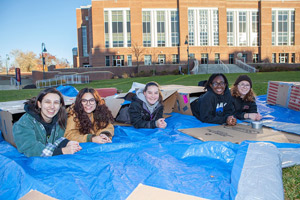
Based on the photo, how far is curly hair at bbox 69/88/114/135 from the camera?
3402 mm

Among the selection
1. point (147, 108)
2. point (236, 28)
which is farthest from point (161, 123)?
point (236, 28)

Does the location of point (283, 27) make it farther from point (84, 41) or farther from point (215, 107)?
point (215, 107)

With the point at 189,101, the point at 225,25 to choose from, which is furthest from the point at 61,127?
the point at 225,25

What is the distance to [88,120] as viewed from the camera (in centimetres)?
346

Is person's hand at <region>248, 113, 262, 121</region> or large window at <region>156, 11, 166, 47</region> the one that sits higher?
large window at <region>156, 11, 166, 47</region>

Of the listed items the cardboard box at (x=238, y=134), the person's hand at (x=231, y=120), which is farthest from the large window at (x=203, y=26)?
the cardboard box at (x=238, y=134)

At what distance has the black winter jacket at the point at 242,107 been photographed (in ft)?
15.8

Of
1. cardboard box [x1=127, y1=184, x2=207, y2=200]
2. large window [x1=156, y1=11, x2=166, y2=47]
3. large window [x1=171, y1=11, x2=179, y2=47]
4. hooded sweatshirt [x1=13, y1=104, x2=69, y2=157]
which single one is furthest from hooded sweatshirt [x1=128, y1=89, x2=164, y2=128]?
large window [x1=171, y1=11, x2=179, y2=47]

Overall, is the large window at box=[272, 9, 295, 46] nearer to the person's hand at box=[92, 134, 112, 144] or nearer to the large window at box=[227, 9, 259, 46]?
the large window at box=[227, 9, 259, 46]

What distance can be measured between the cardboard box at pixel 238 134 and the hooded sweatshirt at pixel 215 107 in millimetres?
298

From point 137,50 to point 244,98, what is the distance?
3333cm

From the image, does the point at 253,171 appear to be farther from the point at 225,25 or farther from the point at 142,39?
the point at 225,25

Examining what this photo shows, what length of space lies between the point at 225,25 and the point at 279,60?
1098 cm

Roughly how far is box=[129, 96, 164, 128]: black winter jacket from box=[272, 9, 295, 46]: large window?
42.5 meters
